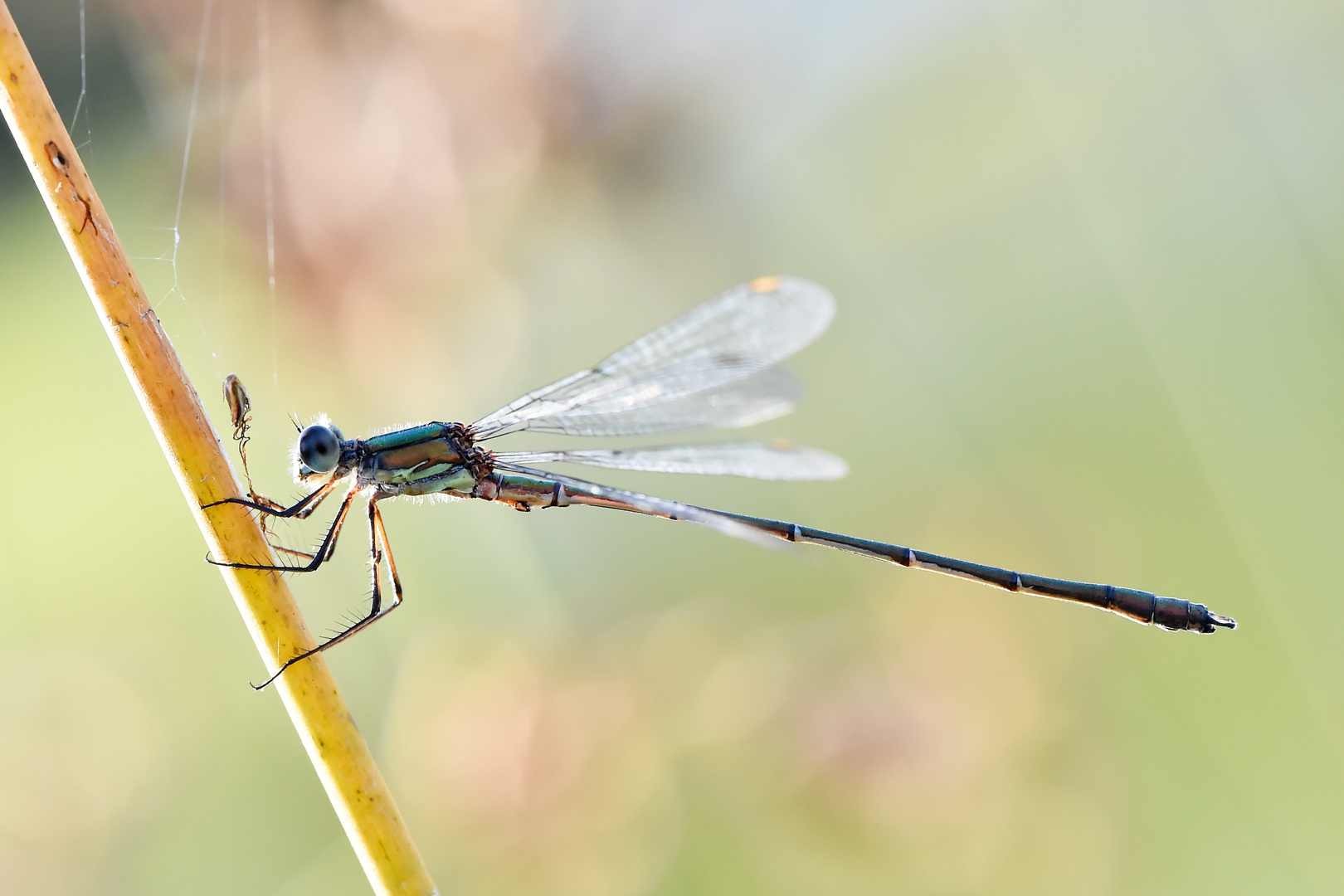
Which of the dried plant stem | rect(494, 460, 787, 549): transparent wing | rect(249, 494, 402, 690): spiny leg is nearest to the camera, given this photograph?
the dried plant stem

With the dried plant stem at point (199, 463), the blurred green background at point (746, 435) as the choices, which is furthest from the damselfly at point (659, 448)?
the dried plant stem at point (199, 463)

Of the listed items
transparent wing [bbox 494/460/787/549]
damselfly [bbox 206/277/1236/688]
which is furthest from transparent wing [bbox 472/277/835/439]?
transparent wing [bbox 494/460/787/549]

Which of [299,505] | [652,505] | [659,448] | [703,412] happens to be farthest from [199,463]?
[703,412]

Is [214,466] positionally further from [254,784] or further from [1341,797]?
[1341,797]

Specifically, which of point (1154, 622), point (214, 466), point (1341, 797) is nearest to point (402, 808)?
point (214, 466)

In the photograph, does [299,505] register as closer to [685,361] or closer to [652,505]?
[652,505]

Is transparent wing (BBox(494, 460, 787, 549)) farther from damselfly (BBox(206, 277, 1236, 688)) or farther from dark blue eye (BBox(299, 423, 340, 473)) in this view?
dark blue eye (BBox(299, 423, 340, 473))
